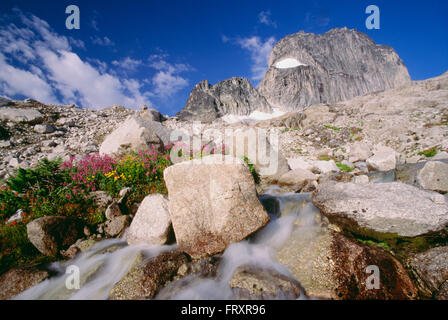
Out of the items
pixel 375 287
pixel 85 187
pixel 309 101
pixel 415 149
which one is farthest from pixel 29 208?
pixel 309 101

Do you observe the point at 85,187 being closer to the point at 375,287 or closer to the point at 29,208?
the point at 29,208

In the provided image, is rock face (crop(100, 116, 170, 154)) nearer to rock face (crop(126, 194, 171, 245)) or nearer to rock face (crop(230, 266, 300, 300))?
rock face (crop(126, 194, 171, 245))

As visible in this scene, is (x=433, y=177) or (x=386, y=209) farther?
(x=433, y=177)

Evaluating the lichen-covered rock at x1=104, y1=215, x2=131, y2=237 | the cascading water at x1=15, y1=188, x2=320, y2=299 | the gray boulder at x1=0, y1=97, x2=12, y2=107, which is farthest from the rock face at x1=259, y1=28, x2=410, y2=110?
the lichen-covered rock at x1=104, y1=215, x2=131, y2=237

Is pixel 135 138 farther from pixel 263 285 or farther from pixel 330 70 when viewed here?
pixel 330 70

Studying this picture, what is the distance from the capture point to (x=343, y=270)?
312cm

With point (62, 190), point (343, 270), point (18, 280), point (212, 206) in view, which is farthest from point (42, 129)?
point (343, 270)

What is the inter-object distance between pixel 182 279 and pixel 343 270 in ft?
9.92

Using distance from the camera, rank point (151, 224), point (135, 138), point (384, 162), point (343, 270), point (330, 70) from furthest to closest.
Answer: point (330, 70) < point (384, 162) < point (135, 138) < point (151, 224) < point (343, 270)

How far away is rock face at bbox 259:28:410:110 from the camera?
8956 centimetres

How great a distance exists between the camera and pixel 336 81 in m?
89.2

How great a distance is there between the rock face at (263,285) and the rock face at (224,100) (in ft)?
312

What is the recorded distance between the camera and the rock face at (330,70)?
89562 mm

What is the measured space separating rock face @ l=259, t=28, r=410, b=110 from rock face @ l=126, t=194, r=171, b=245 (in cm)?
10069
